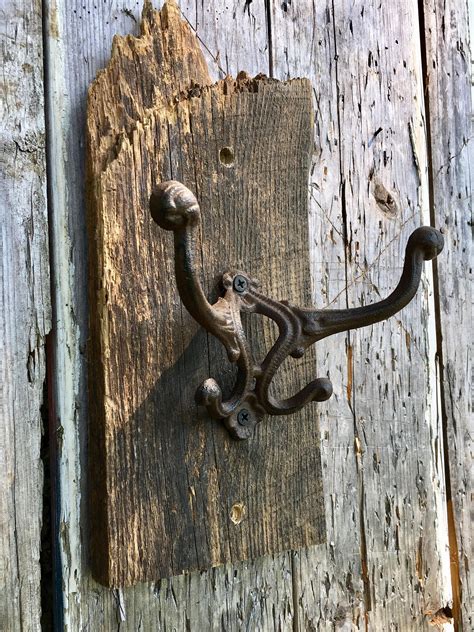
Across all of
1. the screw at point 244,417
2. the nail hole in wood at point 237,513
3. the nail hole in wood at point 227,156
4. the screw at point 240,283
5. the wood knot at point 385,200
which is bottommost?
the nail hole in wood at point 237,513

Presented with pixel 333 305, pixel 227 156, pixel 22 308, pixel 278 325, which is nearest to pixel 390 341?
pixel 333 305

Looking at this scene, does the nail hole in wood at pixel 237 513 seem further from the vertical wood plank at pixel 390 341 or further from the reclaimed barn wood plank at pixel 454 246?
the reclaimed barn wood plank at pixel 454 246

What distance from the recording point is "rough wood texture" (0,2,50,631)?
30.9 inches

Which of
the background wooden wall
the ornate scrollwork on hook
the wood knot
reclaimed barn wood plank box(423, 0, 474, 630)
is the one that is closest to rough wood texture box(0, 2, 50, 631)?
the background wooden wall

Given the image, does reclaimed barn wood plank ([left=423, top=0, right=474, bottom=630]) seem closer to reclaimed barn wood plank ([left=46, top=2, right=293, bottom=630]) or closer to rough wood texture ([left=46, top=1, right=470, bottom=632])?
rough wood texture ([left=46, top=1, right=470, bottom=632])

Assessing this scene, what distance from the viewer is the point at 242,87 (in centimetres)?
88

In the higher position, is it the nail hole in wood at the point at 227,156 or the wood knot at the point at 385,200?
the nail hole in wood at the point at 227,156

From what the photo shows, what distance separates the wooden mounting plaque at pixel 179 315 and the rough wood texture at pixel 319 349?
0.08 feet

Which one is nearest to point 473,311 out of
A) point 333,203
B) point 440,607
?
point 333,203

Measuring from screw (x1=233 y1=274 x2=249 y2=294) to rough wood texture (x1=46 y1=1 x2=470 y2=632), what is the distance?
0.15 meters

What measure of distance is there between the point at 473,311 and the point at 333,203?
0.27m

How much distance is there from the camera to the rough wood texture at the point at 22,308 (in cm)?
78

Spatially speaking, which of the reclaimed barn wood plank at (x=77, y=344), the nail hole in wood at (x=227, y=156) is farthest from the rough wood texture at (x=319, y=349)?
the nail hole in wood at (x=227, y=156)

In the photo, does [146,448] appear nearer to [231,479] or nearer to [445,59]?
[231,479]
